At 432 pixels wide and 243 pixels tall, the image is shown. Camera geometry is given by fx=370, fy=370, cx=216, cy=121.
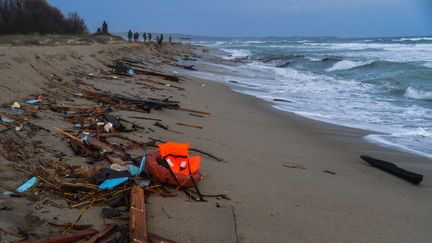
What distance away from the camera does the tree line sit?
1016 inches

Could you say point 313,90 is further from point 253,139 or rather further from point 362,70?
point 362,70

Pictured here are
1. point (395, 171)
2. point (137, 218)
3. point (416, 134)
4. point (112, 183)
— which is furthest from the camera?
point (416, 134)

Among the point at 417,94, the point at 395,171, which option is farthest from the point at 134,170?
the point at 417,94

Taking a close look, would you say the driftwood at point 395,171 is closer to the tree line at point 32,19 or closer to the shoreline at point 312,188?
the shoreline at point 312,188

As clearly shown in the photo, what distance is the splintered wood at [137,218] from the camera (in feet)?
8.45

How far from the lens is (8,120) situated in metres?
4.62

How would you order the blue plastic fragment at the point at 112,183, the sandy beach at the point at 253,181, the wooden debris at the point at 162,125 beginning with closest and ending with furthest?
the sandy beach at the point at 253,181 → the blue plastic fragment at the point at 112,183 → the wooden debris at the point at 162,125

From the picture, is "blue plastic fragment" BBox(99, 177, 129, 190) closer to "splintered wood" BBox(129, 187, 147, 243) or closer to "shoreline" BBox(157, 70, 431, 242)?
"splintered wood" BBox(129, 187, 147, 243)

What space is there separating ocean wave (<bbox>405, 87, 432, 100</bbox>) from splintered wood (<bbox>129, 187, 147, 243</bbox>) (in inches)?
486

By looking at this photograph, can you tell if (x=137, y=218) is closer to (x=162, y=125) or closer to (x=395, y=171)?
(x=162, y=125)

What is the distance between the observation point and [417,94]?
1316cm

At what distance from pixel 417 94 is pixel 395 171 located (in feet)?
30.8

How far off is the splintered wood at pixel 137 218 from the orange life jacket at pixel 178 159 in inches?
→ 23.7

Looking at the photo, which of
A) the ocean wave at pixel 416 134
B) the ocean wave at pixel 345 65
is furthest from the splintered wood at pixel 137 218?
the ocean wave at pixel 345 65
